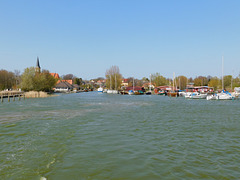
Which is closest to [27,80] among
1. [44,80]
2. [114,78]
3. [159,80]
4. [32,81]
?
[32,81]

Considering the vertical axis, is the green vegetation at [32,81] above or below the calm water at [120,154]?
above

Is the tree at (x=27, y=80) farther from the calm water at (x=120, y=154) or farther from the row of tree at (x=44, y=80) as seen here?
the calm water at (x=120, y=154)

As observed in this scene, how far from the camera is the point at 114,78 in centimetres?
12356

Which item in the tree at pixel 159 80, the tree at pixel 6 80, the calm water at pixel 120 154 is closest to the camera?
the calm water at pixel 120 154

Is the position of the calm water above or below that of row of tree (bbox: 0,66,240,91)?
below

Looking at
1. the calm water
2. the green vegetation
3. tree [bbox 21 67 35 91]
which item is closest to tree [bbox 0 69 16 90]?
the green vegetation

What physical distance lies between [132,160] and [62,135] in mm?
6997

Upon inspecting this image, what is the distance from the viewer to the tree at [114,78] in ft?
400

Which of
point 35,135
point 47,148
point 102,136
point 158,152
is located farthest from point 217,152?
point 35,135

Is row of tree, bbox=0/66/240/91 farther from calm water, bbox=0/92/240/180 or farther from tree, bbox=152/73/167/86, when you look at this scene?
calm water, bbox=0/92/240/180

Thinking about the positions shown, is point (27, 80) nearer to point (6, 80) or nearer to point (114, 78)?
point (6, 80)

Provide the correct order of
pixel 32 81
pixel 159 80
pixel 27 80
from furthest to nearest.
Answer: pixel 159 80, pixel 32 81, pixel 27 80

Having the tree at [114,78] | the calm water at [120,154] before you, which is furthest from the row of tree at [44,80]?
the calm water at [120,154]

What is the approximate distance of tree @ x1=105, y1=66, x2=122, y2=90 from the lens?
121812 millimetres
